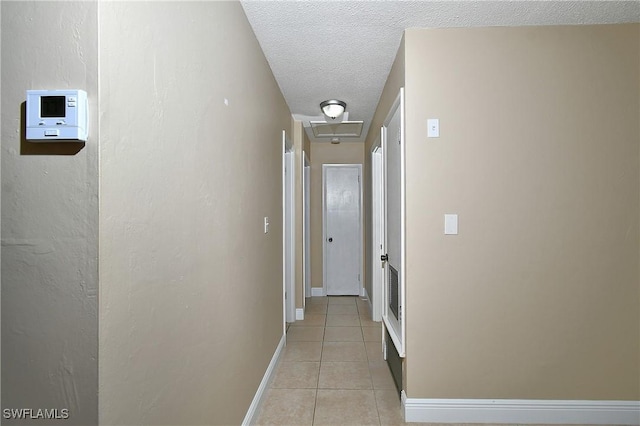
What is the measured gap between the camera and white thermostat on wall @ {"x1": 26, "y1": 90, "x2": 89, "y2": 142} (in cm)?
81

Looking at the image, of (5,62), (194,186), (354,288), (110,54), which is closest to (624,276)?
(194,186)

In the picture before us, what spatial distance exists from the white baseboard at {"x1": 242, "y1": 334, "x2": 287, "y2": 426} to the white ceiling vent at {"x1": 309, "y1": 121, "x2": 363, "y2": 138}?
253 cm

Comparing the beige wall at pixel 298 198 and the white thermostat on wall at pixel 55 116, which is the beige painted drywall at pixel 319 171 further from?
the white thermostat on wall at pixel 55 116

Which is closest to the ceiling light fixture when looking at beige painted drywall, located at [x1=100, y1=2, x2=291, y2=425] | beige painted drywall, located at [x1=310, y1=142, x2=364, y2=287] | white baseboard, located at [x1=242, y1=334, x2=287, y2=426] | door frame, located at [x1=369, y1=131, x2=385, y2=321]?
door frame, located at [x1=369, y1=131, x2=385, y2=321]

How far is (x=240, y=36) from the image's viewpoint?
202 cm

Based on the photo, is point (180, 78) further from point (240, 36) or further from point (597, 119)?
point (597, 119)

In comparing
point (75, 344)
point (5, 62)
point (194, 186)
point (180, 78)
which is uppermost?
point (180, 78)

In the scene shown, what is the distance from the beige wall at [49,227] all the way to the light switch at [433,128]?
182 cm

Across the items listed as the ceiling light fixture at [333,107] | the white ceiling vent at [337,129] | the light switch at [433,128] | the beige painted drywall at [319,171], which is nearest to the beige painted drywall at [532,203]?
the light switch at [433,128]

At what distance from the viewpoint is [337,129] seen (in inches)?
189

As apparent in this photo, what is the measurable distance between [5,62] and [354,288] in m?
5.32

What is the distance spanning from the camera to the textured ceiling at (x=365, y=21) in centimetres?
203

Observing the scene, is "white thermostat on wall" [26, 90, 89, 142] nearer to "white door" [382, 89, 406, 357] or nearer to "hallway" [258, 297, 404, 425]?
"white door" [382, 89, 406, 357]

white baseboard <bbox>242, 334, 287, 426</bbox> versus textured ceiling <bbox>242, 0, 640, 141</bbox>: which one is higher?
textured ceiling <bbox>242, 0, 640, 141</bbox>
